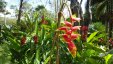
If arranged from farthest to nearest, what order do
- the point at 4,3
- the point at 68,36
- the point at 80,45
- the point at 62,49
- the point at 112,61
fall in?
the point at 4,3 → the point at 80,45 → the point at 62,49 → the point at 112,61 → the point at 68,36

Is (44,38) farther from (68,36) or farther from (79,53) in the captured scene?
(68,36)

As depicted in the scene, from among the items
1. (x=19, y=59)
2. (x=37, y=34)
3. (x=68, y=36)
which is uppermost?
(x=68, y=36)

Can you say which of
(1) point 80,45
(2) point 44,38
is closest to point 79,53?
(1) point 80,45

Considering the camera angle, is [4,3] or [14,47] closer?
[14,47]

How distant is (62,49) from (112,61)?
2.54ft

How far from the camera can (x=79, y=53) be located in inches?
160

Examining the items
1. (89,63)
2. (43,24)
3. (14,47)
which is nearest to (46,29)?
(43,24)

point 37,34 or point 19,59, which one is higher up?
point 37,34

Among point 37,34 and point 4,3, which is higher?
point 37,34

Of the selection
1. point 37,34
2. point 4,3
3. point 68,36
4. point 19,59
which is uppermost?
point 68,36

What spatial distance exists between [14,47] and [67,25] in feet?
8.71

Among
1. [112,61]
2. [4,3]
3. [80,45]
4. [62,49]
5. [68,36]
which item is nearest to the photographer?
[68,36]

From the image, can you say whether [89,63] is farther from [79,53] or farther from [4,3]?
[4,3]

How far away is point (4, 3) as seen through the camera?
56812 mm
